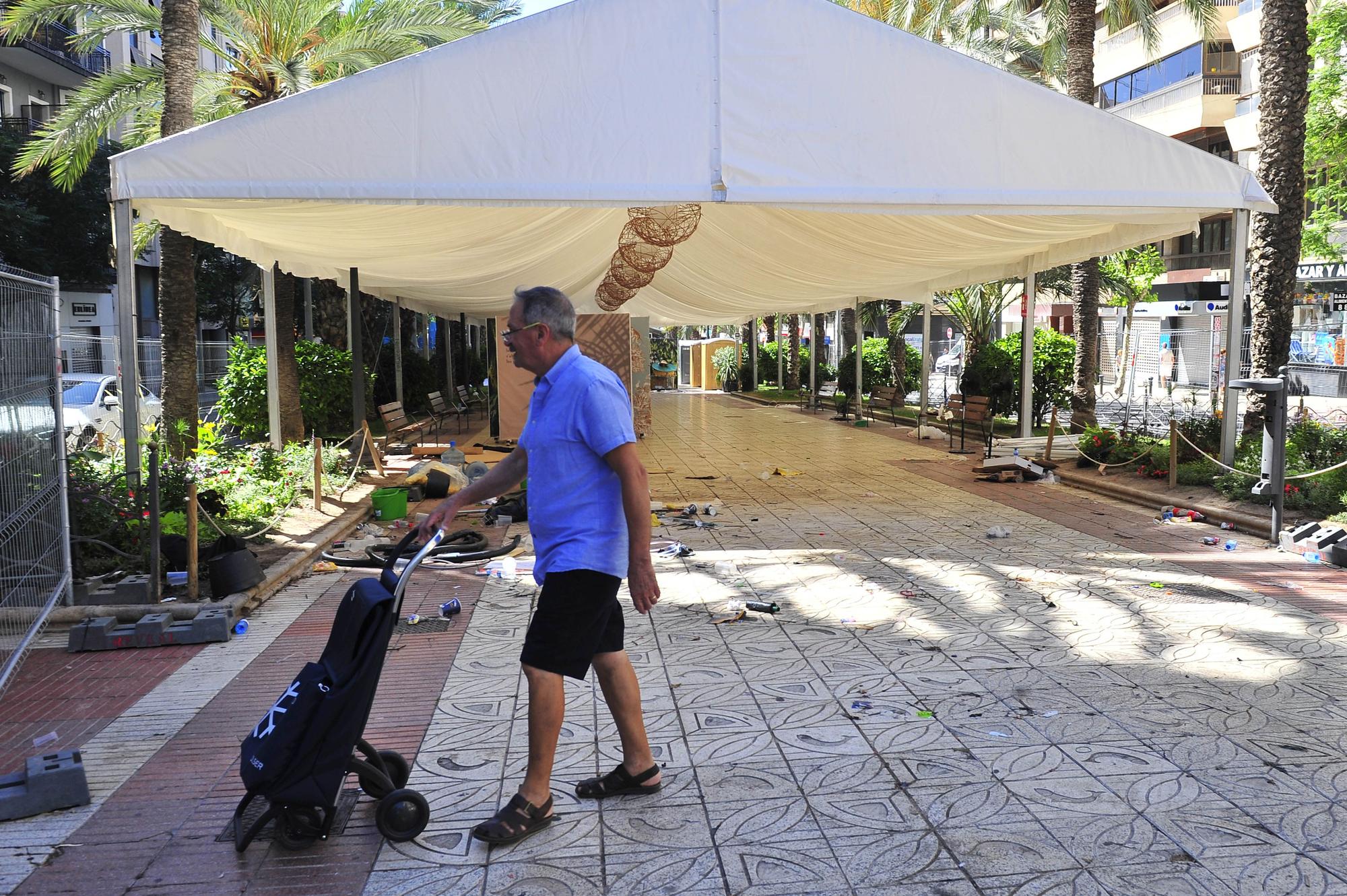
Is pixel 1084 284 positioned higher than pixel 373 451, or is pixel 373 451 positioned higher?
pixel 1084 284

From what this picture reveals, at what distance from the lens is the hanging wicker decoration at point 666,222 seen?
12250mm

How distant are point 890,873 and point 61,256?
35905 millimetres

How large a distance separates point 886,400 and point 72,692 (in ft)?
61.0

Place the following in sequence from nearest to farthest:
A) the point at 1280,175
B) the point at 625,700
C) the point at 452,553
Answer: the point at 625,700 → the point at 452,553 → the point at 1280,175

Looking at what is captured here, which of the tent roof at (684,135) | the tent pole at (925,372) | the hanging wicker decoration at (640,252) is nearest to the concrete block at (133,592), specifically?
the tent roof at (684,135)

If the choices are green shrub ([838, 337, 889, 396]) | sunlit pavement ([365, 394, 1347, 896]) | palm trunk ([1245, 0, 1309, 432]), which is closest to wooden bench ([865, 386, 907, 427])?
green shrub ([838, 337, 889, 396])

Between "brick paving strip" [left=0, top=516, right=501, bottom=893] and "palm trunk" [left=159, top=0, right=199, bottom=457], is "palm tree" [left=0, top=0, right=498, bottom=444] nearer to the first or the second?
"palm trunk" [left=159, top=0, right=199, bottom=457]

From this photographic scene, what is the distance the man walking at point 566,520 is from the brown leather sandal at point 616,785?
0.22 metres

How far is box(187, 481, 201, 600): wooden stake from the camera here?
6.48 meters

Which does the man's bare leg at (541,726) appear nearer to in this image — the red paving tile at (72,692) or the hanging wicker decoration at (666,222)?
the red paving tile at (72,692)

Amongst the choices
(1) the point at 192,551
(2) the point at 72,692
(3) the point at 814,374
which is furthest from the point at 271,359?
(3) the point at 814,374

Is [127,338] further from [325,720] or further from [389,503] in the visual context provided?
[325,720]

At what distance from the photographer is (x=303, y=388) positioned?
17484 mm

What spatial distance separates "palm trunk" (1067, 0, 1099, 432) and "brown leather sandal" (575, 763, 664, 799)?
47.5ft
